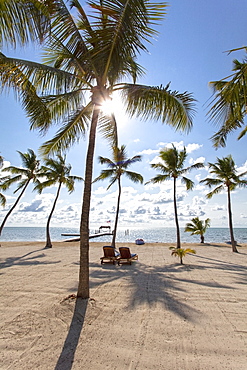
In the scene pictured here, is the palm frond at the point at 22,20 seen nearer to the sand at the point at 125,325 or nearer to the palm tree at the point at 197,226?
the sand at the point at 125,325

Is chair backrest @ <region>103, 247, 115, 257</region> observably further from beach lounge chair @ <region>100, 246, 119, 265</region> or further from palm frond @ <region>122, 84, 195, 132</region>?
palm frond @ <region>122, 84, 195, 132</region>

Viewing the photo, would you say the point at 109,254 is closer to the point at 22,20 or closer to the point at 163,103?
the point at 163,103

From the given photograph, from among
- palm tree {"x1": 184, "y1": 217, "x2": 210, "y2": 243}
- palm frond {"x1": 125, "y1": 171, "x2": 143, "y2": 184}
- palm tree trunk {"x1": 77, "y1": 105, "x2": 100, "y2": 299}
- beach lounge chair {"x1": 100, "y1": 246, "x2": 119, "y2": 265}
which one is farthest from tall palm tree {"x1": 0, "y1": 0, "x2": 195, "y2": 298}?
palm tree {"x1": 184, "y1": 217, "x2": 210, "y2": 243}

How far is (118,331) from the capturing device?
3.94 m

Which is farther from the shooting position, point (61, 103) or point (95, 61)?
point (61, 103)

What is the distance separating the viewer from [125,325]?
416 cm

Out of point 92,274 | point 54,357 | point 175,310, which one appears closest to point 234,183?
point 92,274

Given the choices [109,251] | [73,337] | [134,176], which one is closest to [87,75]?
[73,337]

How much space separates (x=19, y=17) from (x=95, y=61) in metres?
1.85

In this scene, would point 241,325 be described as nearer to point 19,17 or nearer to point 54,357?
point 54,357

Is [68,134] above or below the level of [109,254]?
above

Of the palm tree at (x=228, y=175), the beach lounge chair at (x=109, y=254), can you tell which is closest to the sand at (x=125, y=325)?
the beach lounge chair at (x=109, y=254)

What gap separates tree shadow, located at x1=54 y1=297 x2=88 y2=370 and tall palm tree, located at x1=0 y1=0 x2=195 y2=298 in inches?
14.9

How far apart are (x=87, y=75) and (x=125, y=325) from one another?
5.79m
